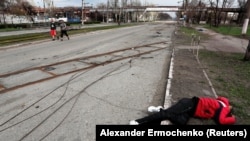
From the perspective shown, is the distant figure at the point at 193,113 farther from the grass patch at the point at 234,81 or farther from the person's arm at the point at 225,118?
the grass patch at the point at 234,81

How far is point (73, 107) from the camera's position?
16.6 feet

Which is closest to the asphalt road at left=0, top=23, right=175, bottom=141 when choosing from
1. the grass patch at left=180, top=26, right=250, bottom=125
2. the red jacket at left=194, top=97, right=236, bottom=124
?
the red jacket at left=194, top=97, right=236, bottom=124

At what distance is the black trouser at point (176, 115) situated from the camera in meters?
4.10

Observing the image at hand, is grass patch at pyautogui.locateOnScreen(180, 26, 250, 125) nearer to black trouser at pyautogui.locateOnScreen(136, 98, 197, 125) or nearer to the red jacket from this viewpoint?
the red jacket

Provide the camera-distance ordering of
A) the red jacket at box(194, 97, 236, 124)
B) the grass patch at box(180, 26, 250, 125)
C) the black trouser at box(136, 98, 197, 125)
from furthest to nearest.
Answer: the grass patch at box(180, 26, 250, 125) → the red jacket at box(194, 97, 236, 124) → the black trouser at box(136, 98, 197, 125)

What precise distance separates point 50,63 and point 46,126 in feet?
19.4

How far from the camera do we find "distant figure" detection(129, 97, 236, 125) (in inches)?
162

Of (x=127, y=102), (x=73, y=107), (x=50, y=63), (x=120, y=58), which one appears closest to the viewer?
(x=73, y=107)

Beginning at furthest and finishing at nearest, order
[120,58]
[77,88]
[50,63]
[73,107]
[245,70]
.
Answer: [120,58], [50,63], [245,70], [77,88], [73,107]

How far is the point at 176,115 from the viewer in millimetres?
4156

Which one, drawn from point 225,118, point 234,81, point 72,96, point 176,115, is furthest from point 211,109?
point 234,81

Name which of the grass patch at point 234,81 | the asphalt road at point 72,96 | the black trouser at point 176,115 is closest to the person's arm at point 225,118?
the grass patch at point 234,81

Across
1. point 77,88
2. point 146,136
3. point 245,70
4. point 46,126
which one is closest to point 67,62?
point 77,88

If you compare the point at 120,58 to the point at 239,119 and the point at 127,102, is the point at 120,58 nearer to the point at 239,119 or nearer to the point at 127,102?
the point at 127,102
